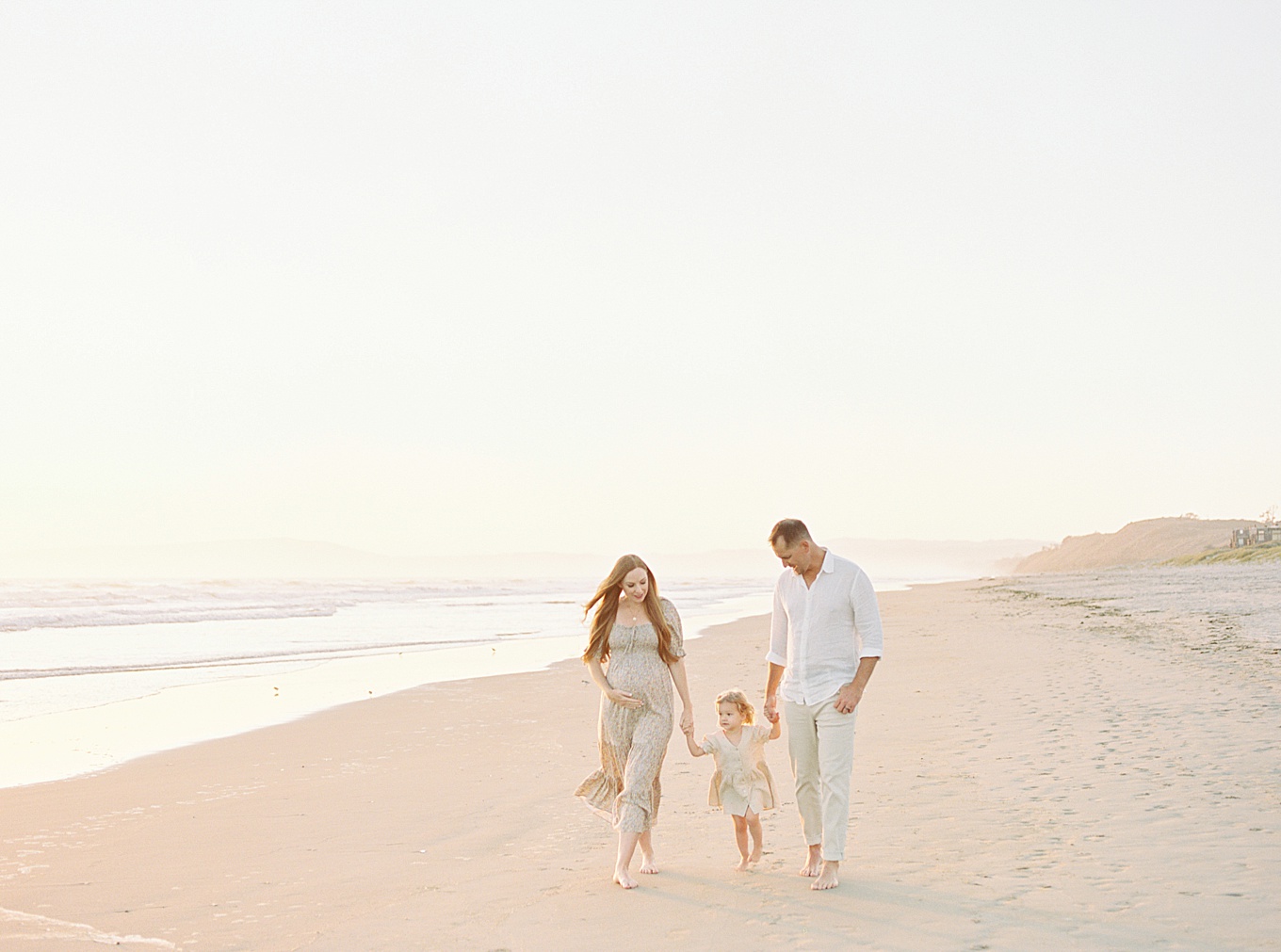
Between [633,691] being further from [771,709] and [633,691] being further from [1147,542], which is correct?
[1147,542]

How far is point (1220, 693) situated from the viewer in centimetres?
1012

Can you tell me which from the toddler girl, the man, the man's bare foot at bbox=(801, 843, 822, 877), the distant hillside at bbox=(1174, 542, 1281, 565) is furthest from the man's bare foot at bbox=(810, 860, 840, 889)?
the distant hillside at bbox=(1174, 542, 1281, 565)

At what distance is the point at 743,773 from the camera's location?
5438 millimetres

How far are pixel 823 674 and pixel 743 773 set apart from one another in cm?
73

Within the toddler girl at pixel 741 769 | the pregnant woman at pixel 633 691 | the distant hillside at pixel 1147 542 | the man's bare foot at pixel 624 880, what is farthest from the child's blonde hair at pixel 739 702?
the distant hillside at pixel 1147 542

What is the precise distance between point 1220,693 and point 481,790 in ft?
23.2

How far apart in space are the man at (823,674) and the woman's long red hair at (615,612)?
0.64m

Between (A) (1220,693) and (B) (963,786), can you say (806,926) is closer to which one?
(B) (963,786)

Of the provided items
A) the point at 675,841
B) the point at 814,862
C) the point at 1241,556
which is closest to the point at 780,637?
the point at 814,862

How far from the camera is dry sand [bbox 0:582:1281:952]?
15.2 feet

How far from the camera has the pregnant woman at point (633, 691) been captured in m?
5.36

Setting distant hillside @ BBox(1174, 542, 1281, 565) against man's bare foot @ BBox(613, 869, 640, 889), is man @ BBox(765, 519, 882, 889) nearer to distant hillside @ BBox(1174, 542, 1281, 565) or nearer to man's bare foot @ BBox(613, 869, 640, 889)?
man's bare foot @ BBox(613, 869, 640, 889)

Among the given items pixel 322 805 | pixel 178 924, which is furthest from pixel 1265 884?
pixel 322 805

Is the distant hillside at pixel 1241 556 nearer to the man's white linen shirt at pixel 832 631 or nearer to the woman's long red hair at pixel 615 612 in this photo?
the man's white linen shirt at pixel 832 631
